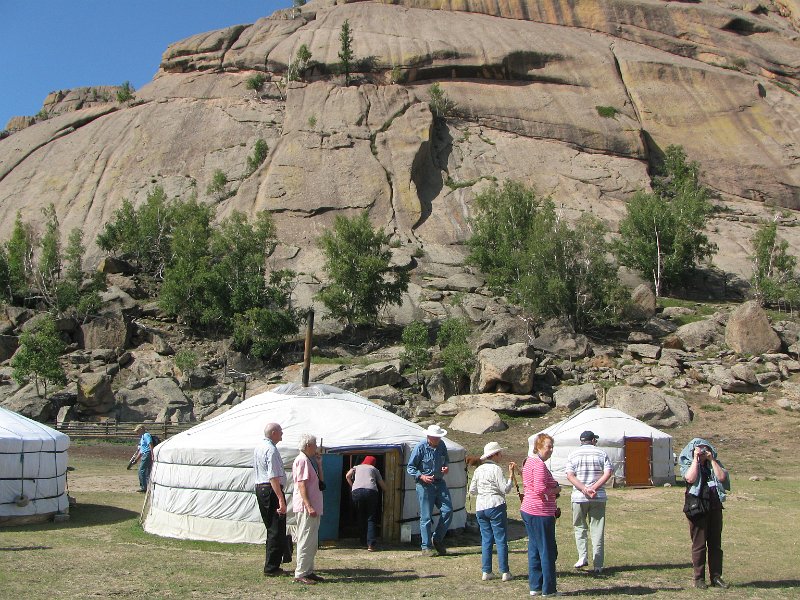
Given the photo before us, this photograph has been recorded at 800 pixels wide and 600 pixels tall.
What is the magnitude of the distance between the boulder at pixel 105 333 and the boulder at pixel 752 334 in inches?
1018

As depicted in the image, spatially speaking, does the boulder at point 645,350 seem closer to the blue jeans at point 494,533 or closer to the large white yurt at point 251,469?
the large white yurt at point 251,469

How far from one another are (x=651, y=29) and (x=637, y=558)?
62.3 metres

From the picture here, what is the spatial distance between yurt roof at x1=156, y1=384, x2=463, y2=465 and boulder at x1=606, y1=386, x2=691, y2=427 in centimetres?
1388

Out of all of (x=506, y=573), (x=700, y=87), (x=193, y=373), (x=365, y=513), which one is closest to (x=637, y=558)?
(x=506, y=573)

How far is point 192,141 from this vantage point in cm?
5244

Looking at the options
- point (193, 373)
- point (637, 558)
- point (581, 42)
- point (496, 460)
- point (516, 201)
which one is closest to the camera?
point (496, 460)

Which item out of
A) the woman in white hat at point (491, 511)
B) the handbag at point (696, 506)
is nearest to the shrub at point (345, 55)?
the woman in white hat at point (491, 511)

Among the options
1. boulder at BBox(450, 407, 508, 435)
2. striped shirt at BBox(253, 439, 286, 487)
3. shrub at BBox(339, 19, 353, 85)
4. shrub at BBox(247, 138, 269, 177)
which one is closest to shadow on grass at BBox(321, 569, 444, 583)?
striped shirt at BBox(253, 439, 286, 487)

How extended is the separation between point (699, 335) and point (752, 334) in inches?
84.9

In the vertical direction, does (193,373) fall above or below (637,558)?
above

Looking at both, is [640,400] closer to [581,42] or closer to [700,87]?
[700,87]

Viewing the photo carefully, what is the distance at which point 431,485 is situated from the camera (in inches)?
375

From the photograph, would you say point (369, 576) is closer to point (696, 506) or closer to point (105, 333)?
point (696, 506)

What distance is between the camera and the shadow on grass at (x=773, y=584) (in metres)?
7.68
